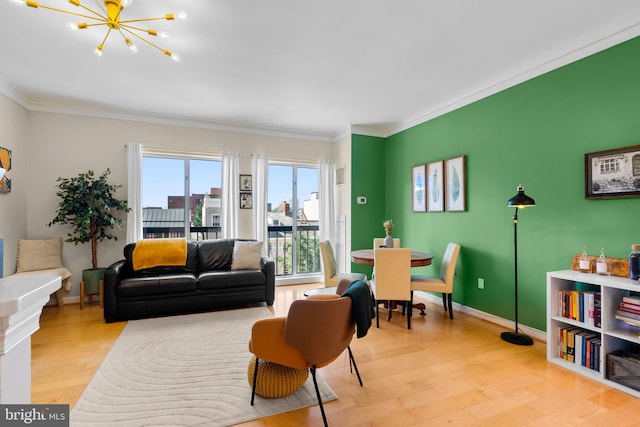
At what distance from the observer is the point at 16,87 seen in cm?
385

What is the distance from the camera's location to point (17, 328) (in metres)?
0.71

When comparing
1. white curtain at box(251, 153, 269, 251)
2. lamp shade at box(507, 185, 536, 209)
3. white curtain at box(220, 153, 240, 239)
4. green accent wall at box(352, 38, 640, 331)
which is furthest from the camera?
white curtain at box(251, 153, 269, 251)

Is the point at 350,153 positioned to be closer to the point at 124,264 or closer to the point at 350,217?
the point at 350,217

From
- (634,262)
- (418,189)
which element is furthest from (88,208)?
(634,262)

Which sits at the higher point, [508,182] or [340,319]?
[508,182]

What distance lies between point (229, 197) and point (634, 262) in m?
4.82

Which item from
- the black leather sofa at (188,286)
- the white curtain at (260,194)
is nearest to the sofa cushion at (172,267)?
the black leather sofa at (188,286)

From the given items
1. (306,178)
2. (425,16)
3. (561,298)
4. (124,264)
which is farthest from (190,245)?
(561,298)

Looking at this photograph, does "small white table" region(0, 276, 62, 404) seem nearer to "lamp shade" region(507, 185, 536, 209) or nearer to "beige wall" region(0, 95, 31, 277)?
"lamp shade" region(507, 185, 536, 209)

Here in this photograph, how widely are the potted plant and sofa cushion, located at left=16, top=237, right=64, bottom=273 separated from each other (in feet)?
0.72

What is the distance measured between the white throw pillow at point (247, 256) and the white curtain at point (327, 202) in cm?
147

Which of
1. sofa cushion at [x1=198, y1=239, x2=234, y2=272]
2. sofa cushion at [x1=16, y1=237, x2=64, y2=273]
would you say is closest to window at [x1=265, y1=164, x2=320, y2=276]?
sofa cushion at [x1=198, y1=239, x2=234, y2=272]

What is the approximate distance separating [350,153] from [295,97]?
1630 millimetres

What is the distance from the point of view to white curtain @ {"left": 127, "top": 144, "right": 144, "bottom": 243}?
4609 millimetres
